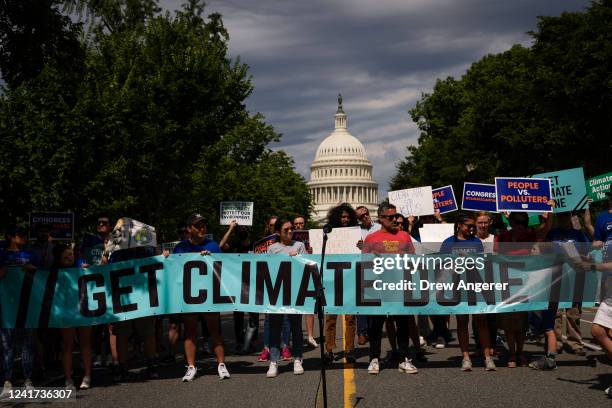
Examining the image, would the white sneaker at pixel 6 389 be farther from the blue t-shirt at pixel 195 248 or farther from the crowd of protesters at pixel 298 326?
the blue t-shirt at pixel 195 248

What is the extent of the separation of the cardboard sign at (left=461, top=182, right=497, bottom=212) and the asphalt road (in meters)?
6.04

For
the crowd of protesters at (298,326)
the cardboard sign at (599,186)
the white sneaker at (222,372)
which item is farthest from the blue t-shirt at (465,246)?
the cardboard sign at (599,186)

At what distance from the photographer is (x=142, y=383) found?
33.7 feet

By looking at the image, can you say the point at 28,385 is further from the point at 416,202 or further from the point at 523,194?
the point at 416,202

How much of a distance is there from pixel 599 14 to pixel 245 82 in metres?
14.8

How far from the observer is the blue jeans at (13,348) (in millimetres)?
9836

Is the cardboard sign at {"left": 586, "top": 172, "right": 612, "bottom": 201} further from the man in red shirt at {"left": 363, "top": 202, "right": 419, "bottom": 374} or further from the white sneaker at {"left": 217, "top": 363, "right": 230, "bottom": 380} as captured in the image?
the white sneaker at {"left": 217, "top": 363, "right": 230, "bottom": 380}

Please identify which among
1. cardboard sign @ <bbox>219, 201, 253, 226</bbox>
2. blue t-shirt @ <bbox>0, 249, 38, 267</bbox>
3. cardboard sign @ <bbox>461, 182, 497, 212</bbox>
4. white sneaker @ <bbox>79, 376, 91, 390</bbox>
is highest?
cardboard sign @ <bbox>461, 182, 497, 212</bbox>

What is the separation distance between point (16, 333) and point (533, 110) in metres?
35.9

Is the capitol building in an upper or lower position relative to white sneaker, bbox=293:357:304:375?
upper

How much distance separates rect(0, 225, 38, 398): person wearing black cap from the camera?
32.1 ft

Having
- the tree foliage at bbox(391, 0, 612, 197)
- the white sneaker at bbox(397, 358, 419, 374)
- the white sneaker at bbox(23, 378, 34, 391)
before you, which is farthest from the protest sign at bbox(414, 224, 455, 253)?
the tree foliage at bbox(391, 0, 612, 197)

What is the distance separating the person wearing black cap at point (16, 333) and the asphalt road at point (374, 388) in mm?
569

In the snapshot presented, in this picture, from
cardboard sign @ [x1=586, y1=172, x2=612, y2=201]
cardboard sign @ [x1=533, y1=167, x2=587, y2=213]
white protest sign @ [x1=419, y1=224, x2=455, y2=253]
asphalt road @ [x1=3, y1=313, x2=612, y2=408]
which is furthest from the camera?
white protest sign @ [x1=419, y1=224, x2=455, y2=253]
